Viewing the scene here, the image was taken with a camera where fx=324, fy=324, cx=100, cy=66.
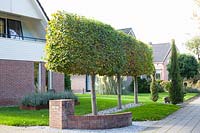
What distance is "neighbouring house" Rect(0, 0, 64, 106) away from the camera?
19.7 meters

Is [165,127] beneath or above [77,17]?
beneath

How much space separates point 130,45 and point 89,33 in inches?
214

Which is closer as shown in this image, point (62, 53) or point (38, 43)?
point (62, 53)

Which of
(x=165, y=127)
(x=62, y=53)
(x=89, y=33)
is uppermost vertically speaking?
(x=89, y=33)

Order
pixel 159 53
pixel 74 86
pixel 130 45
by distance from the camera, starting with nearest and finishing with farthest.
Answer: pixel 130 45 → pixel 74 86 → pixel 159 53

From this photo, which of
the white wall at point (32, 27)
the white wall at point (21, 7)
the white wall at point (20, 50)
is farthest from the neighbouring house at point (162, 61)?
the white wall at point (20, 50)

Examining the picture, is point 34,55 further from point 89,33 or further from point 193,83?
point 193,83

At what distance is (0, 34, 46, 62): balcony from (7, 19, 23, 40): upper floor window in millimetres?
→ 188

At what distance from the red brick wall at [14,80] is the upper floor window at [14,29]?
7.23ft

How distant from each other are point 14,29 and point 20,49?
2992mm

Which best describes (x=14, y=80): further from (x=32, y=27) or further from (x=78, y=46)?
(x=78, y=46)

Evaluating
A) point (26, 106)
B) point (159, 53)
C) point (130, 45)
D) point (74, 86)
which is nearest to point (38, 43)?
point (26, 106)

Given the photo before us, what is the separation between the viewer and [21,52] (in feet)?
66.5

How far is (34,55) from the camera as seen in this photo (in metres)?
21.3
